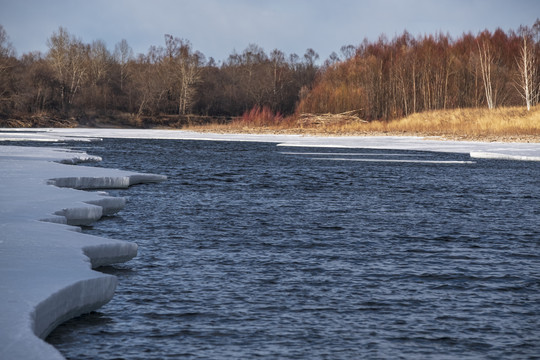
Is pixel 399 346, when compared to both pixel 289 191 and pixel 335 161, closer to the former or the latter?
pixel 289 191

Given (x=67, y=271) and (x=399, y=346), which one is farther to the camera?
(x=67, y=271)

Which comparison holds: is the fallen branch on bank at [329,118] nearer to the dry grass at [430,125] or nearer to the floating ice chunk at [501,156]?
the dry grass at [430,125]

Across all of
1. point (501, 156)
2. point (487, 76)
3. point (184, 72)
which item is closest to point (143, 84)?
point (184, 72)

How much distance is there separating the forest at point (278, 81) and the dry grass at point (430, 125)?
1.46 m

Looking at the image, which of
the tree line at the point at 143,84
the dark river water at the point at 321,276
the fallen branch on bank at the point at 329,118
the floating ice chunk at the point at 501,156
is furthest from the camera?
the tree line at the point at 143,84

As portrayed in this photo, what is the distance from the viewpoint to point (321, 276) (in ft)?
24.8

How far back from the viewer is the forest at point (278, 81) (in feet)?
142

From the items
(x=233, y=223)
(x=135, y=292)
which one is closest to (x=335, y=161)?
(x=233, y=223)

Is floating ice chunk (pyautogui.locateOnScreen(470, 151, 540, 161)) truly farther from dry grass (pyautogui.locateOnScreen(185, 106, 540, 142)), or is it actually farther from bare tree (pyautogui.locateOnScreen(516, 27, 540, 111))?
bare tree (pyautogui.locateOnScreen(516, 27, 540, 111))

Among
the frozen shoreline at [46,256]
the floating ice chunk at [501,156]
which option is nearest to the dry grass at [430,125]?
the floating ice chunk at [501,156]

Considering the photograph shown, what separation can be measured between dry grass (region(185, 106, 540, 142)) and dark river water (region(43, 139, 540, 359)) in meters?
16.9

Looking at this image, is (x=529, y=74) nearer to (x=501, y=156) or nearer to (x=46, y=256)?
(x=501, y=156)

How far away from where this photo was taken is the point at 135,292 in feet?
22.6

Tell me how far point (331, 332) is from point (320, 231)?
4.37 m
